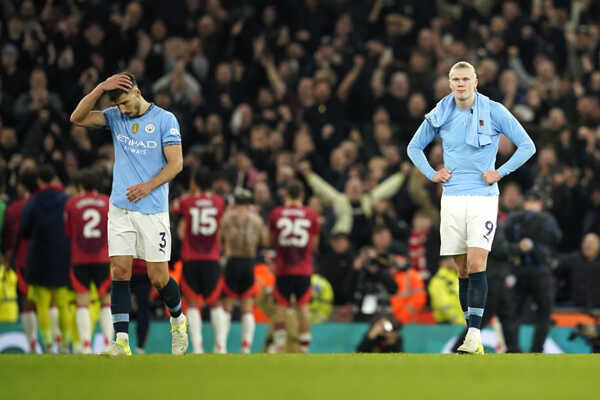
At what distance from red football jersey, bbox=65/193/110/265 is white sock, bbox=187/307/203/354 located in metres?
1.43

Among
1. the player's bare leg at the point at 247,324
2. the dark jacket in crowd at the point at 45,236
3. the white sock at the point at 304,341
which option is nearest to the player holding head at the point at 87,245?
the dark jacket in crowd at the point at 45,236

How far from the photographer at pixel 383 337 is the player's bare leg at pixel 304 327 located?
113cm

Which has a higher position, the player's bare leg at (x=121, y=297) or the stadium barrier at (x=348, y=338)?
the player's bare leg at (x=121, y=297)

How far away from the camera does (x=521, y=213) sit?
1482 centimetres

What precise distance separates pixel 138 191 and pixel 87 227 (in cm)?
459

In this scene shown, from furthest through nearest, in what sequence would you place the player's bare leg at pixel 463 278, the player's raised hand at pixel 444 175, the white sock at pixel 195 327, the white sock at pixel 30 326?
1. the white sock at pixel 30 326
2. the white sock at pixel 195 327
3. the player's bare leg at pixel 463 278
4. the player's raised hand at pixel 444 175

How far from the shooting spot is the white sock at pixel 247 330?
15.1 meters

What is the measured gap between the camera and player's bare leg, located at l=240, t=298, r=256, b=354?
1509cm

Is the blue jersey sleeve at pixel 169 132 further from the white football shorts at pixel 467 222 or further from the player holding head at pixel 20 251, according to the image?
the player holding head at pixel 20 251

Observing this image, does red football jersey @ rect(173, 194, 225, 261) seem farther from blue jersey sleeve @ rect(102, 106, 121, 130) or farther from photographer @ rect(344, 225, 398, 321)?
blue jersey sleeve @ rect(102, 106, 121, 130)

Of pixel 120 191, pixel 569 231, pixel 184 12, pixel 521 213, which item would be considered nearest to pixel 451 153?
pixel 120 191

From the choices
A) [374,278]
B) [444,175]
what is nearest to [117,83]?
[444,175]

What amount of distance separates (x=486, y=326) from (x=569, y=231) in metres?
2.12

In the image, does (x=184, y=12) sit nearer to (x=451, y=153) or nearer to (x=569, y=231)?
(x=569, y=231)
